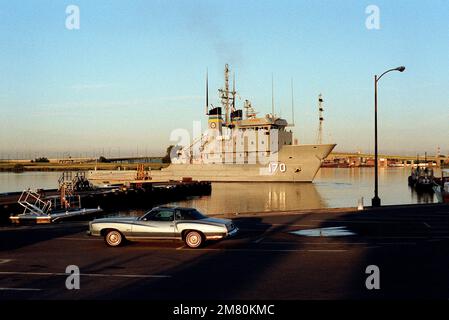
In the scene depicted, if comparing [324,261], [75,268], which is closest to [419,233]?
[324,261]

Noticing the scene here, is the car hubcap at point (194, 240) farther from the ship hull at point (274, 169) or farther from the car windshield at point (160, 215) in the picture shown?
the ship hull at point (274, 169)

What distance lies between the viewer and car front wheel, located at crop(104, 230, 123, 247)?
15492mm

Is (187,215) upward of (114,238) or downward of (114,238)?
upward

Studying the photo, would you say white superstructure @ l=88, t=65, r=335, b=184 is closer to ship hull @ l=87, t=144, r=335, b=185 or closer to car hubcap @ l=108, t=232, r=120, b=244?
ship hull @ l=87, t=144, r=335, b=185

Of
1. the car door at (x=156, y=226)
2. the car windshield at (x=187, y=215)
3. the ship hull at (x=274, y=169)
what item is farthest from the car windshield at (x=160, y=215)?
the ship hull at (x=274, y=169)

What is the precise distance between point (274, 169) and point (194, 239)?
75.3 metres

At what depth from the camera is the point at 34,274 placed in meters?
11.8

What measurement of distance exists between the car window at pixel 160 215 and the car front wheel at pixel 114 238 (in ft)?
3.46

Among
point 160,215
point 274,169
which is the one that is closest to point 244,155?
point 274,169

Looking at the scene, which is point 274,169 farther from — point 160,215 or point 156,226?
point 156,226

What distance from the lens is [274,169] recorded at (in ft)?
294

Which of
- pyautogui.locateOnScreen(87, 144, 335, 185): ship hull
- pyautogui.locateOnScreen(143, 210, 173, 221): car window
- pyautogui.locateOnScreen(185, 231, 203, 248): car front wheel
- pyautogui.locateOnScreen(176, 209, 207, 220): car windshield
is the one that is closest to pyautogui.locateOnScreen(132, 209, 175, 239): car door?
pyautogui.locateOnScreen(143, 210, 173, 221): car window
